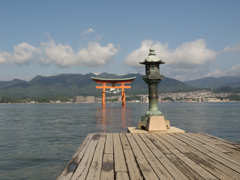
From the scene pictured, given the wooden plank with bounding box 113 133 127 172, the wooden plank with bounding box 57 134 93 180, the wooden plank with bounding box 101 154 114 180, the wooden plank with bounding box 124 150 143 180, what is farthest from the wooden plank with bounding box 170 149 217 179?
the wooden plank with bounding box 57 134 93 180

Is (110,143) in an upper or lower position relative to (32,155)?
upper

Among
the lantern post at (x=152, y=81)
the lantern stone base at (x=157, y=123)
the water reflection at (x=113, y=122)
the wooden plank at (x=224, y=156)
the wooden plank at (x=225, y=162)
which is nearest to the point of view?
the wooden plank at (x=225, y=162)

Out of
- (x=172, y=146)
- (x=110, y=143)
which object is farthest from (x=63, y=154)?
(x=172, y=146)

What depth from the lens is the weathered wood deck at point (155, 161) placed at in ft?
10.8

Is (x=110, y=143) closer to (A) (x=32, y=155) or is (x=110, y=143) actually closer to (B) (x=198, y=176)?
(B) (x=198, y=176)

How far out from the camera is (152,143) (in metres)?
5.69

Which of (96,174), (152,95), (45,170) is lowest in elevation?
(45,170)

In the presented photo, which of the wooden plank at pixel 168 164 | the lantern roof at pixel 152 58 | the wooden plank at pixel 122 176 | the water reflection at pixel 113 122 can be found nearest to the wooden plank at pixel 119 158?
the wooden plank at pixel 122 176

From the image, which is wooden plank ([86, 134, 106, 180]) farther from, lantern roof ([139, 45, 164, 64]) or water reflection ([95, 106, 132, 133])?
water reflection ([95, 106, 132, 133])

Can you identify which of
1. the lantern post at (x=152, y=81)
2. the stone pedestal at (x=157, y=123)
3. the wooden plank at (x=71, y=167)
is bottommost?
the wooden plank at (x=71, y=167)

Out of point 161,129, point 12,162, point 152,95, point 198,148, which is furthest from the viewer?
point 152,95

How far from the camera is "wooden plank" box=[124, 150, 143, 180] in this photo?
3195mm

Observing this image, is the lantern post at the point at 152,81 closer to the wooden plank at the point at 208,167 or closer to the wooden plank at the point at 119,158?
the wooden plank at the point at 119,158

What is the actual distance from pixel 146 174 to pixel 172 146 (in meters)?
2.22
